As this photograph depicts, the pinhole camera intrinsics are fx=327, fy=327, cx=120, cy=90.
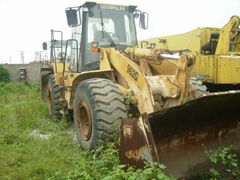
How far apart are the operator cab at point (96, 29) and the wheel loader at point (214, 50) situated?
921mm

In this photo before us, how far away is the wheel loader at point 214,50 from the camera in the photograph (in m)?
8.67

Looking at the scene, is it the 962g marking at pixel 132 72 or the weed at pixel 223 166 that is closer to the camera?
the weed at pixel 223 166

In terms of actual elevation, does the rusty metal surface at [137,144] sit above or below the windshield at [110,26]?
below

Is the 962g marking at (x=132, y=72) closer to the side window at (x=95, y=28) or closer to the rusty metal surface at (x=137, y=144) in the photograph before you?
the rusty metal surface at (x=137, y=144)

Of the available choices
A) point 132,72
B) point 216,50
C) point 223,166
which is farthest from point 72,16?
point 216,50

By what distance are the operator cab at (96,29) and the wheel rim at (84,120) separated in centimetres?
110

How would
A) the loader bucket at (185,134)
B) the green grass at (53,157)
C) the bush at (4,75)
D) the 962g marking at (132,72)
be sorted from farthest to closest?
the bush at (4,75) < the 962g marking at (132,72) < the green grass at (53,157) < the loader bucket at (185,134)

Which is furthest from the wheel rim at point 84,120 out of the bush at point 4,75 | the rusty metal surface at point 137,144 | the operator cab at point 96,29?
the bush at point 4,75

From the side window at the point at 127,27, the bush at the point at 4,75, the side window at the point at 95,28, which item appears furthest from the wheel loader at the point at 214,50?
the bush at the point at 4,75

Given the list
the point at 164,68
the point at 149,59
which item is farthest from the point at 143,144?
the point at 164,68

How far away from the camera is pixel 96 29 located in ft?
21.4

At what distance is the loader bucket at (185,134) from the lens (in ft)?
12.7

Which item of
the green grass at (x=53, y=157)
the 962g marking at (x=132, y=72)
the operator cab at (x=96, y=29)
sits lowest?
the green grass at (x=53, y=157)

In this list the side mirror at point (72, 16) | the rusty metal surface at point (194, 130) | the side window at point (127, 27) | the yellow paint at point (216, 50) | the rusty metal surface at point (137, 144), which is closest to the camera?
the rusty metal surface at point (137, 144)
